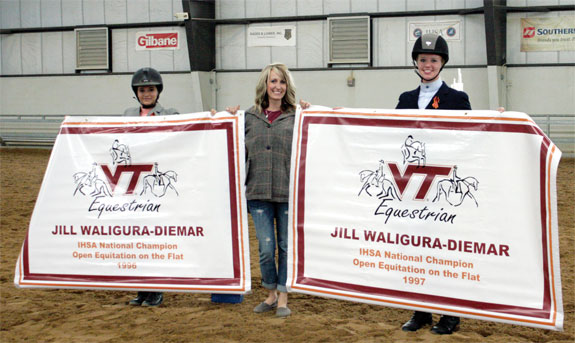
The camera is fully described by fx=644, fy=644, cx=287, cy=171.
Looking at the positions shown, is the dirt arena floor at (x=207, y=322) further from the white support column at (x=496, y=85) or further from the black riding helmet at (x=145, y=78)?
the white support column at (x=496, y=85)

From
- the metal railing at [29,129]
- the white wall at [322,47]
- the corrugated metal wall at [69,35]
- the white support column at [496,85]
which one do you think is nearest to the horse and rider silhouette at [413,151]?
the white support column at [496,85]

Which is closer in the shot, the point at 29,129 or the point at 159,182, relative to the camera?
the point at 159,182

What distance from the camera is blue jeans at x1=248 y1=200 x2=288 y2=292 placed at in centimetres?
441

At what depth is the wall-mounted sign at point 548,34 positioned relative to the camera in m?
15.0

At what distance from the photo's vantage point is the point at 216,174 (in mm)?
4461

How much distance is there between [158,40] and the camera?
17797 mm

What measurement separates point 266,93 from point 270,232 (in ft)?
3.14

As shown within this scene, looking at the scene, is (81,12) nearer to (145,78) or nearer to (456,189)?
(145,78)

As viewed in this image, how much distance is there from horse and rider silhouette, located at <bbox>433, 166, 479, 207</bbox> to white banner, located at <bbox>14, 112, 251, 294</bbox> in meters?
1.34

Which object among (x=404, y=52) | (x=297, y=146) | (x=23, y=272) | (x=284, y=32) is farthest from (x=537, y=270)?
(x=284, y=32)

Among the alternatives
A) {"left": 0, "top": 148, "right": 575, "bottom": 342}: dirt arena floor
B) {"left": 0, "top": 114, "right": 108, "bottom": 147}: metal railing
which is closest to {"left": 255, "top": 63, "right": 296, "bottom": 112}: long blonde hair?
{"left": 0, "top": 148, "right": 575, "bottom": 342}: dirt arena floor

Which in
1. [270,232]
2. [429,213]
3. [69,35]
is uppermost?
[69,35]

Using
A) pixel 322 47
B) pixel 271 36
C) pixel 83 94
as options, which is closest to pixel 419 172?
pixel 322 47

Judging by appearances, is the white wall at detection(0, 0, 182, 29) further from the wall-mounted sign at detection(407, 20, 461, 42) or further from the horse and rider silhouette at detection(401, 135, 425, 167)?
the horse and rider silhouette at detection(401, 135, 425, 167)
